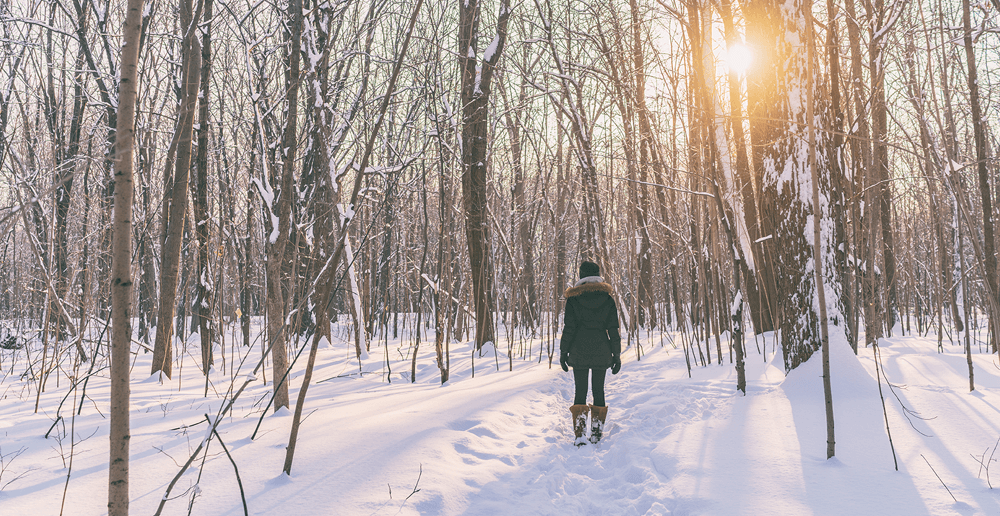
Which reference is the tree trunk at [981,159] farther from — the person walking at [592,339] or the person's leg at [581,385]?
the person's leg at [581,385]

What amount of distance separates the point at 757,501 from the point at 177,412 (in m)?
4.68

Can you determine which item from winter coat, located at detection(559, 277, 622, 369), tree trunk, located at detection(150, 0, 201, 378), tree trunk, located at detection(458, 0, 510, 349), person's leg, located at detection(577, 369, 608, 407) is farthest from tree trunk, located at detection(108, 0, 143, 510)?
tree trunk, located at detection(458, 0, 510, 349)

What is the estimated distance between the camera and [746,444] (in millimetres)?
3428

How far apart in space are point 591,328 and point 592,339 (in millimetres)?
104

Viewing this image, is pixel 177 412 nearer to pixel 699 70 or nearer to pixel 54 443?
pixel 54 443

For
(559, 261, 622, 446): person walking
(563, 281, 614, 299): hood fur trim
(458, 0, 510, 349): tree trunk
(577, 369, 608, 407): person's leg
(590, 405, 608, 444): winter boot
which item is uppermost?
(458, 0, 510, 349): tree trunk

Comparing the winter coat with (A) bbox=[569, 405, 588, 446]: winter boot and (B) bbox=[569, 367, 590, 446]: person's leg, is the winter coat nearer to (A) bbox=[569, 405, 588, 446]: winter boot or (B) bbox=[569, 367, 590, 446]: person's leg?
(B) bbox=[569, 367, 590, 446]: person's leg

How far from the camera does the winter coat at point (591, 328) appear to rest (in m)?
4.54

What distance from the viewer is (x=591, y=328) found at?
15.1 feet

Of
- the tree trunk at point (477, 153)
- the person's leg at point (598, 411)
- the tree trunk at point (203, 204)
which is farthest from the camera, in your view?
the tree trunk at point (477, 153)

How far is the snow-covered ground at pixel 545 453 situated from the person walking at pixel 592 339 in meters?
0.44

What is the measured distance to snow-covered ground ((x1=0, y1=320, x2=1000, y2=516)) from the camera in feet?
8.35

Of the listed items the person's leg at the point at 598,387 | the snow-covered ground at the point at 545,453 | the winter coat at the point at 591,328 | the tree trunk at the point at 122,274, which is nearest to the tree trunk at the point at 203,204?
the snow-covered ground at the point at 545,453

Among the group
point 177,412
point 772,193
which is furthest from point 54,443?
point 772,193
